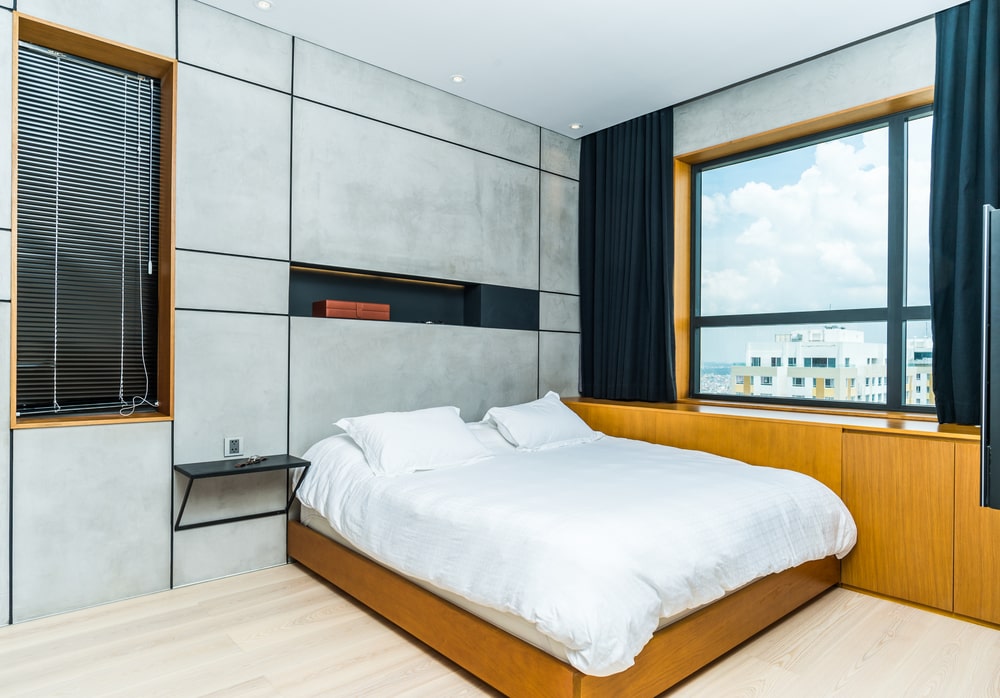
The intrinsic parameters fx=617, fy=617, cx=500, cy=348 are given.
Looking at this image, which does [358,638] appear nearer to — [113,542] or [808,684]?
[113,542]

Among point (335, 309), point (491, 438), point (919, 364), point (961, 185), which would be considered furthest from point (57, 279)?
point (919, 364)

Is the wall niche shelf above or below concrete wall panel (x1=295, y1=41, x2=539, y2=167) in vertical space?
below

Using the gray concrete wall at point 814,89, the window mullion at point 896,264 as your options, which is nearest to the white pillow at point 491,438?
the window mullion at point 896,264

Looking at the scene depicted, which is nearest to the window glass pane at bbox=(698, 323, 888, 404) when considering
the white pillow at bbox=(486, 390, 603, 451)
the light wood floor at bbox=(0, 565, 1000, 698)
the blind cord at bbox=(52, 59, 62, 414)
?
the white pillow at bbox=(486, 390, 603, 451)

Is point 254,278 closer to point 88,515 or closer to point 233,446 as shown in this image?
point 233,446

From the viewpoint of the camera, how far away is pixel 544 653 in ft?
5.98

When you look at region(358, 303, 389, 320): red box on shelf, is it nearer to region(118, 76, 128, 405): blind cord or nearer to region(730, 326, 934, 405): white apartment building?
region(118, 76, 128, 405): blind cord

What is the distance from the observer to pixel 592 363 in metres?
4.70

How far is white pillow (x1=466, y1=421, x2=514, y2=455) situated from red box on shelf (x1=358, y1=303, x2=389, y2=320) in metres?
0.82

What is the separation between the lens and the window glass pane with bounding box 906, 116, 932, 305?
10.9 ft

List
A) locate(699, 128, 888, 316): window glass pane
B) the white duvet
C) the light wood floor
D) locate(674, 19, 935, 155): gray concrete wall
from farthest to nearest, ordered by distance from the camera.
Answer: locate(699, 128, 888, 316): window glass pane → locate(674, 19, 935, 155): gray concrete wall → the light wood floor → the white duvet

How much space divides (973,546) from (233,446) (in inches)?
131

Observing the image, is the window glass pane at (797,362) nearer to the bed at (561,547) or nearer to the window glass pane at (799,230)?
the window glass pane at (799,230)

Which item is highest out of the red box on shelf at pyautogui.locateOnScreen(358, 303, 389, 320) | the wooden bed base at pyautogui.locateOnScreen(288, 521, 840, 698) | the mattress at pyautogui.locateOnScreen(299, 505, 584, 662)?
the red box on shelf at pyautogui.locateOnScreen(358, 303, 389, 320)
